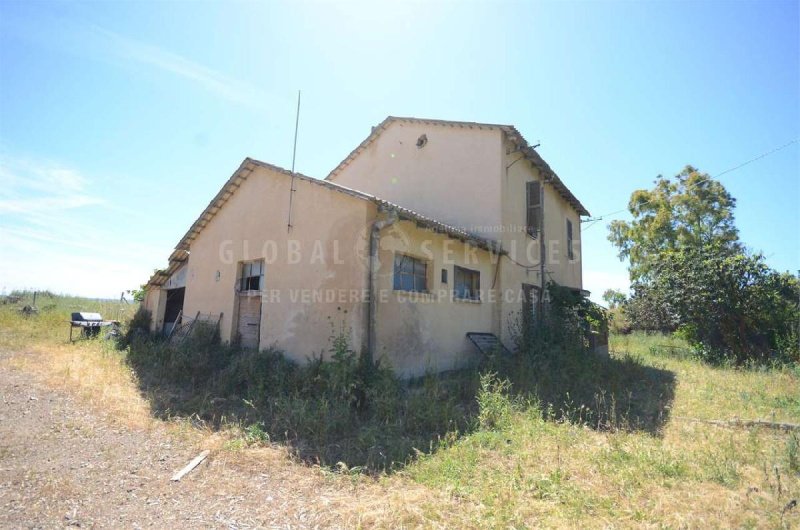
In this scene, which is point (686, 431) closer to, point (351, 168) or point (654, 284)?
point (654, 284)

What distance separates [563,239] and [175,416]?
42.7 feet

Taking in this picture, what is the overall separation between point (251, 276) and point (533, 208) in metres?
8.21

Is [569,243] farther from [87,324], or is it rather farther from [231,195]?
[87,324]

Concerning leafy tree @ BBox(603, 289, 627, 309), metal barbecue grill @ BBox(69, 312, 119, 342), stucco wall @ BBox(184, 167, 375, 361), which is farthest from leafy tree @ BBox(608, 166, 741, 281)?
metal barbecue grill @ BBox(69, 312, 119, 342)

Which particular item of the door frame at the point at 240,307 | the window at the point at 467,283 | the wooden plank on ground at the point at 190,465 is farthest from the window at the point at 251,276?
the wooden plank on ground at the point at 190,465

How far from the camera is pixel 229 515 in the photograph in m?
3.52

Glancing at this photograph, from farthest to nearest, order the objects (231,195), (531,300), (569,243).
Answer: (569,243)
(531,300)
(231,195)

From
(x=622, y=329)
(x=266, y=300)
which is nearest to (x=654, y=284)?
(x=622, y=329)

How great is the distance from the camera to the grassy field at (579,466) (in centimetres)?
341

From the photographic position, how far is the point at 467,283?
9914 mm

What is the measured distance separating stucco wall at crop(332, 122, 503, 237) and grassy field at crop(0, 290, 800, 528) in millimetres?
5068

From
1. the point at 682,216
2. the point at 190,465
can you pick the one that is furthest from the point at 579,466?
the point at 682,216

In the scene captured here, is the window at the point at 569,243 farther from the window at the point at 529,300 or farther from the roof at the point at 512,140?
the window at the point at 529,300

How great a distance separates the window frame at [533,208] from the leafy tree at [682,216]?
1307 centimetres
